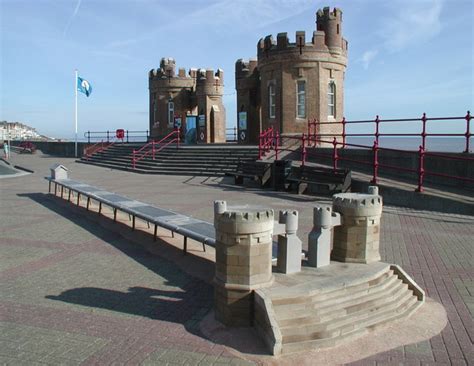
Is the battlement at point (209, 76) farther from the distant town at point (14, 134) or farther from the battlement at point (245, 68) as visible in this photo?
the distant town at point (14, 134)

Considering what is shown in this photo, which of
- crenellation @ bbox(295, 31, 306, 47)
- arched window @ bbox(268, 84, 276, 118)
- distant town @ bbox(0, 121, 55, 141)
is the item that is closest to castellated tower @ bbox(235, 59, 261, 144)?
arched window @ bbox(268, 84, 276, 118)

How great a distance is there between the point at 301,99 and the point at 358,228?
54.9 ft

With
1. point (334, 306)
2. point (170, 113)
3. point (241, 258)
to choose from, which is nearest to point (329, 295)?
point (334, 306)

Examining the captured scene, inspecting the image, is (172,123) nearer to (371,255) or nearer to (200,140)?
(200,140)

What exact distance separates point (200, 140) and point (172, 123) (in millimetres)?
3712

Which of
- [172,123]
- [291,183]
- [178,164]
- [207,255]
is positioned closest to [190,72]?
[172,123]

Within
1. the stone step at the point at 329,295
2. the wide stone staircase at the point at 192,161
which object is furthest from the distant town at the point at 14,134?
the stone step at the point at 329,295

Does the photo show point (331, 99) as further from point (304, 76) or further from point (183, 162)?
point (183, 162)

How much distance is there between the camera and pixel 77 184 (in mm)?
13070

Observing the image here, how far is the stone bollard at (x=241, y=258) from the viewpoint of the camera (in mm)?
4691

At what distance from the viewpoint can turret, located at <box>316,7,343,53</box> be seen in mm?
21969

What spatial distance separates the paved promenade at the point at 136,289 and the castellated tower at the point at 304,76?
37.1 feet

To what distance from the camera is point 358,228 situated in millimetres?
5836

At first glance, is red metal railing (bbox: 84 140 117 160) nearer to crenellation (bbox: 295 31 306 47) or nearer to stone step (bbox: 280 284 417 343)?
crenellation (bbox: 295 31 306 47)
